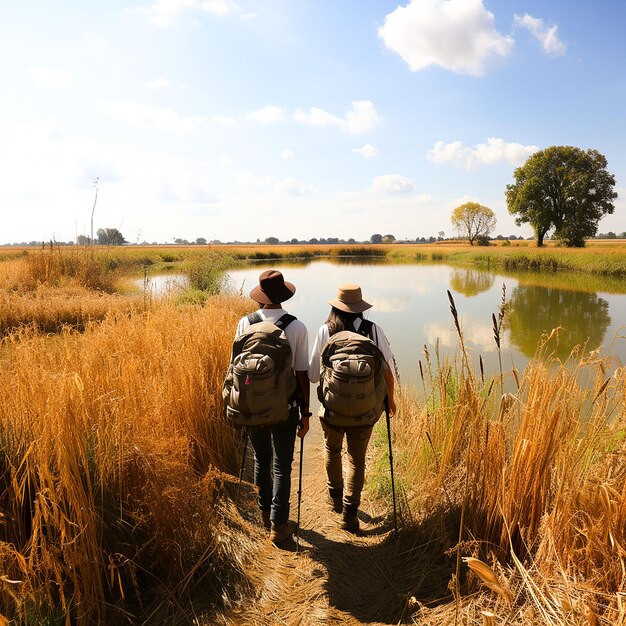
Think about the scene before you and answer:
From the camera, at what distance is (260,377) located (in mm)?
2205

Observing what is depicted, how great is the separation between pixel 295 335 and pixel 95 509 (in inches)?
53.0

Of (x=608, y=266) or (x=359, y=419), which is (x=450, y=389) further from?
(x=608, y=266)

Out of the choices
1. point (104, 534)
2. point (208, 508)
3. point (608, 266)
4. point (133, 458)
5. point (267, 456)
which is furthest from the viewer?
→ point (608, 266)

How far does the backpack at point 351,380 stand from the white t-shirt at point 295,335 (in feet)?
0.57

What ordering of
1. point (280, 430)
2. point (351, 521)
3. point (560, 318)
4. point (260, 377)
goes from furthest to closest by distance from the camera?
point (560, 318), point (351, 521), point (280, 430), point (260, 377)

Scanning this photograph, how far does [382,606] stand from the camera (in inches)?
79.2

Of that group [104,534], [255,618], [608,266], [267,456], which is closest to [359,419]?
[267,456]

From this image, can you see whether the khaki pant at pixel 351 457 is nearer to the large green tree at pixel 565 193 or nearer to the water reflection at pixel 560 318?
the water reflection at pixel 560 318

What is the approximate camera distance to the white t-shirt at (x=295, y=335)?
97.1 inches

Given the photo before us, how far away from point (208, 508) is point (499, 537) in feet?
5.13

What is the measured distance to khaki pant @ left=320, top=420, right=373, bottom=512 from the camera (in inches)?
101

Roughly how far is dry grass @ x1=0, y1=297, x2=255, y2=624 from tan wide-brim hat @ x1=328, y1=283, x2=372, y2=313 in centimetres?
130

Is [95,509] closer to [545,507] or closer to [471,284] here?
[545,507]

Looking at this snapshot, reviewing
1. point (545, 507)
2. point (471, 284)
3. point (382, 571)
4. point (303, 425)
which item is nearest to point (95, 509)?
point (303, 425)
